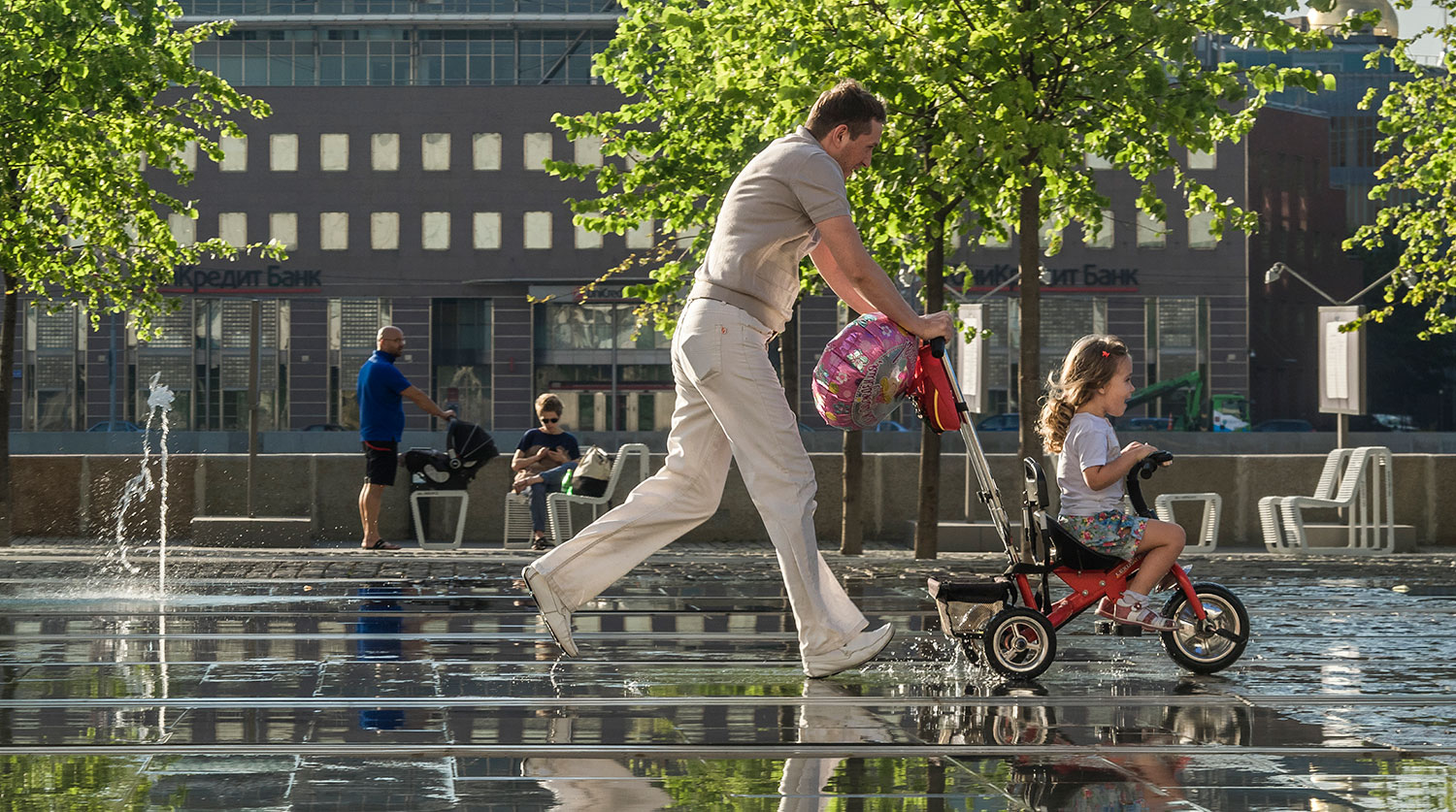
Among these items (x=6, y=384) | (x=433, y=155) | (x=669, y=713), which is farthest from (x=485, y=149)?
(x=669, y=713)

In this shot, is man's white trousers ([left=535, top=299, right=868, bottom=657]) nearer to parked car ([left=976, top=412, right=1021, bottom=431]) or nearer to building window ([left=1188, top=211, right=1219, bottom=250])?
parked car ([left=976, top=412, right=1021, bottom=431])

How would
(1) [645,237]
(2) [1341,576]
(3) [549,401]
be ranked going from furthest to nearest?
(1) [645,237] → (3) [549,401] → (2) [1341,576]

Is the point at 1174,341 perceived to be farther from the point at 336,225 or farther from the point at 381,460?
the point at 381,460

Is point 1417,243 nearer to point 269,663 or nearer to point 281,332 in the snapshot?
point 269,663

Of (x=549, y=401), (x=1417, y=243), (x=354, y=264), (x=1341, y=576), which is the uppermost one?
(x=354, y=264)

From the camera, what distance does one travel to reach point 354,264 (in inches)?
2830

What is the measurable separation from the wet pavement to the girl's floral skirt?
47cm

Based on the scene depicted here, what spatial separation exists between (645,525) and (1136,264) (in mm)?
68318

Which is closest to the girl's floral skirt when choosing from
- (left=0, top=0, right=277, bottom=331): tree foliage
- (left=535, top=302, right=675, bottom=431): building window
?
(left=0, top=0, right=277, bottom=331): tree foliage

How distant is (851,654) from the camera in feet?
21.6

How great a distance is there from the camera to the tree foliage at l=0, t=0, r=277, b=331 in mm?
17125

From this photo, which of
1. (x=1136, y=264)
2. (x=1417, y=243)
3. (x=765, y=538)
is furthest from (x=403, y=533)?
(x=1136, y=264)

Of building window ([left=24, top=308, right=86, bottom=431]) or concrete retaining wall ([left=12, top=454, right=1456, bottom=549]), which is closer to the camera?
concrete retaining wall ([left=12, top=454, right=1456, bottom=549])

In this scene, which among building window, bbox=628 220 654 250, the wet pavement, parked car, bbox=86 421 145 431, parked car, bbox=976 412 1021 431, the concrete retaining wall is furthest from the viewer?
building window, bbox=628 220 654 250
